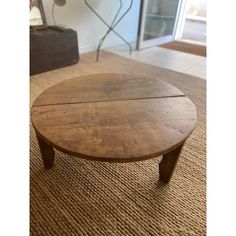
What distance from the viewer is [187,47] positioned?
3480 millimetres

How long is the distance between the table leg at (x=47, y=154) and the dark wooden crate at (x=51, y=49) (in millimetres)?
1290

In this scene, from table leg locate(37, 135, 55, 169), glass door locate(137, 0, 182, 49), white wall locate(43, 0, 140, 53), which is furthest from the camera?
glass door locate(137, 0, 182, 49)

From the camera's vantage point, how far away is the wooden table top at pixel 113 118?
2.74ft

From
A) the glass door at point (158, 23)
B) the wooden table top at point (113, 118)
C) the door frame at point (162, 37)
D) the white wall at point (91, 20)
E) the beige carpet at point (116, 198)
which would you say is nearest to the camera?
the wooden table top at point (113, 118)

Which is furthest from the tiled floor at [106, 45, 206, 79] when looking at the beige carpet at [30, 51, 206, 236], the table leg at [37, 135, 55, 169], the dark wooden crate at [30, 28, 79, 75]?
the table leg at [37, 135, 55, 169]

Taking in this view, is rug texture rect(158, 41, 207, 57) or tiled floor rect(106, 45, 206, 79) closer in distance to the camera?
tiled floor rect(106, 45, 206, 79)

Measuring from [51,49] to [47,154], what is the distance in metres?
1.43

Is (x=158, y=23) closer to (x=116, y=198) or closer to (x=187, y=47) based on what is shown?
(x=187, y=47)

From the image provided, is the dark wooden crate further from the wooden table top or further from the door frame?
the wooden table top

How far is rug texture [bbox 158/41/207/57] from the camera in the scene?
3.28 metres

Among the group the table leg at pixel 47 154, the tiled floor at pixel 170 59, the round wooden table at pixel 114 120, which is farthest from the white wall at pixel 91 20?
the table leg at pixel 47 154

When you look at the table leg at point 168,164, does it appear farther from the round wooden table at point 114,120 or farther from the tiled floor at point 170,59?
the tiled floor at point 170,59

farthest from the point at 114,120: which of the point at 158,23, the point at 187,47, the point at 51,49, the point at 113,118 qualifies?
the point at 158,23
